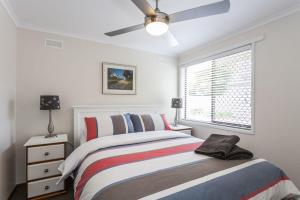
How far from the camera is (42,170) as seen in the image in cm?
210

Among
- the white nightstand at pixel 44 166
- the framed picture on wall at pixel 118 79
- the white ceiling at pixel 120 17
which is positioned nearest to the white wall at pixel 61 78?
the framed picture on wall at pixel 118 79

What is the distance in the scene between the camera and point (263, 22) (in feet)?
7.45

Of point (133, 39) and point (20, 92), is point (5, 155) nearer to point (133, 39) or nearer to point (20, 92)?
point (20, 92)

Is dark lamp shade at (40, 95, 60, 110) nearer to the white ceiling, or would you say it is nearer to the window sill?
the white ceiling

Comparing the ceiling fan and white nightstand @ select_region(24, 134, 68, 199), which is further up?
the ceiling fan

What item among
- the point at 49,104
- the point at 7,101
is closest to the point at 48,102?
the point at 49,104

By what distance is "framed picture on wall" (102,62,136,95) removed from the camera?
3.01 metres

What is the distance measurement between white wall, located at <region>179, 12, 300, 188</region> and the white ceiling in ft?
0.88

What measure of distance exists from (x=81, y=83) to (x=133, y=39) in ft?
4.05

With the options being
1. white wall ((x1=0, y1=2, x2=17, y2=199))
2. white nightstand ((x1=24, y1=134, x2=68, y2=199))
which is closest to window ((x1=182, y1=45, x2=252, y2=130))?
white nightstand ((x1=24, y1=134, x2=68, y2=199))

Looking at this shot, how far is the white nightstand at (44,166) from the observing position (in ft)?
6.65

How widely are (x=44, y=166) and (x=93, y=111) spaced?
3.48 ft

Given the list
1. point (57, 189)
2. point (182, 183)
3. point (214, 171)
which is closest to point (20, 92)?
point (57, 189)

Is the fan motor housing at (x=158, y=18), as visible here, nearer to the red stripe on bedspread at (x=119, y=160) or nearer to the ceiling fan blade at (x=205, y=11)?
the ceiling fan blade at (x=205, y=11)
